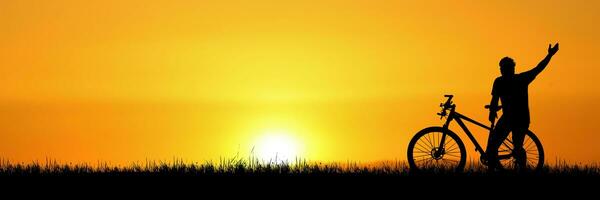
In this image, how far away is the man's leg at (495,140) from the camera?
17078 millimetres

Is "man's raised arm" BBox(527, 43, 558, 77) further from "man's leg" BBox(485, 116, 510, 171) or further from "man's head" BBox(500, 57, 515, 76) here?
"man's leg" BBox(485, 116, 510, 171)

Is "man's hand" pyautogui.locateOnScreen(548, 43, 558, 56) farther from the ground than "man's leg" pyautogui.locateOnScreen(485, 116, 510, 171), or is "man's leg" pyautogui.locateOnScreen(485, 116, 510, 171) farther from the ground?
"man's hand" pyautogui.locateOnScreen(548, 43, 558, 56)

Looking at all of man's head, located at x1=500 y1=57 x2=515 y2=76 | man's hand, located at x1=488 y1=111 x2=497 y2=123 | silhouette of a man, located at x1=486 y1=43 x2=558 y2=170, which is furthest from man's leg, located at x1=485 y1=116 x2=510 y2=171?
man's head, located at x1=500 y1=57 x2=515 y2=76

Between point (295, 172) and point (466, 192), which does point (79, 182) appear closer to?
point (295, 172)

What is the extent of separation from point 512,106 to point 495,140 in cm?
→ 72

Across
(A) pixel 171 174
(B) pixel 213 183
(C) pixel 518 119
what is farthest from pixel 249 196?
(C) pixel 518 119

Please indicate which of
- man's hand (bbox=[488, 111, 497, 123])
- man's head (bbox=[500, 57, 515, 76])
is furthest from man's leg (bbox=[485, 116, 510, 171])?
man's head (bbox=[500, 57, 515, 76])

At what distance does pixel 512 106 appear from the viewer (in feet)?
55.3

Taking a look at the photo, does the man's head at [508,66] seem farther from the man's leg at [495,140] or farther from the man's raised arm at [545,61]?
the man's leg at [495,140]

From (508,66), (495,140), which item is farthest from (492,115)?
(508,66)

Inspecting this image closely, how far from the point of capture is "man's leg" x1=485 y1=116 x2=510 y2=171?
17.1 m

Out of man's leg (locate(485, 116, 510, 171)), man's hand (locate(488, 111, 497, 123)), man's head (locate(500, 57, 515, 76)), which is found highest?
man's head (locate(500, 57, 515, 76))

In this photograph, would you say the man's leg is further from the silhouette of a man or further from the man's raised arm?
the man's raised arm

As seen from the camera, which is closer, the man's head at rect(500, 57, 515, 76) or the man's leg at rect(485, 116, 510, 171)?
the man's head at rect(500, 57, 515, 76)
